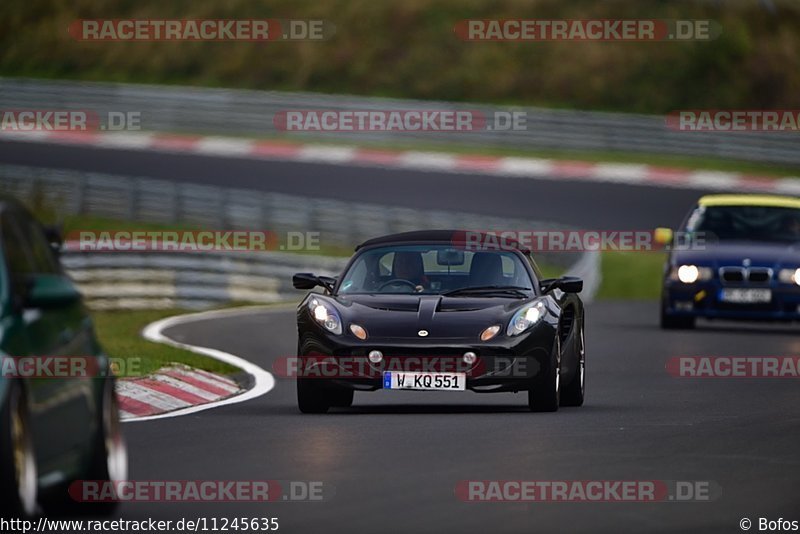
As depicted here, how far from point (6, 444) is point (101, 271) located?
1909cm

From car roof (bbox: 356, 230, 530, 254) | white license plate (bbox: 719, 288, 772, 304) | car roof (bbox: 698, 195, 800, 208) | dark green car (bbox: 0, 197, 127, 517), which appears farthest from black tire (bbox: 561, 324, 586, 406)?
car roof (bbox: 698, 195, 800, 208)

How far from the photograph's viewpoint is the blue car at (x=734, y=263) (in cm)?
2314

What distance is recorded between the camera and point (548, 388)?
14016 millimetres

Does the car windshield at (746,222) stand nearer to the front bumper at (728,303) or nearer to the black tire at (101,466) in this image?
the front bumper at (728,303)

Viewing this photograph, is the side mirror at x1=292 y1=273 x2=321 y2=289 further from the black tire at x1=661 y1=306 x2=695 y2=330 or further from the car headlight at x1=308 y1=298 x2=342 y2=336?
the black tire at x1=661 y1=306 x2=695 y2=330


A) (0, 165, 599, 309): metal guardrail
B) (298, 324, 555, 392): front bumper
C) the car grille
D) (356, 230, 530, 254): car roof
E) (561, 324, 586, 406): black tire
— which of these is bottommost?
(561, 324, 586, 406): black tire

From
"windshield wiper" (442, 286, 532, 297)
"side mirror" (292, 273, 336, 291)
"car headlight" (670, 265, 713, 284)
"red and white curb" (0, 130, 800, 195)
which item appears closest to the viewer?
"windshield wiper" (442, 286, 532, 297)

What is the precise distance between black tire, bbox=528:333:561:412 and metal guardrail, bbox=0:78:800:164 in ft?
97.5

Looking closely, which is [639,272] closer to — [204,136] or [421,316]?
[204,136]

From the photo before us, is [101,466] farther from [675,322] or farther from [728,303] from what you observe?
[675,322]

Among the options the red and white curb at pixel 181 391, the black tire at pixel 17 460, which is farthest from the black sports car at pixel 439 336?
the black tire at pixel 17 460

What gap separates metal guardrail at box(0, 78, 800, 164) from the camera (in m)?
44.0

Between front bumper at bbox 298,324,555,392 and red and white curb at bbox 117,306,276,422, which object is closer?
front bumper at bbox 298,324,555,392

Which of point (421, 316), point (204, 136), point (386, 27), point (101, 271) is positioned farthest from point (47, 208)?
point (386, 27)
